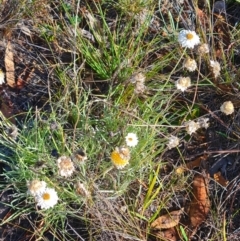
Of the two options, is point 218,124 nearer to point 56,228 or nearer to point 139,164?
point 139,164

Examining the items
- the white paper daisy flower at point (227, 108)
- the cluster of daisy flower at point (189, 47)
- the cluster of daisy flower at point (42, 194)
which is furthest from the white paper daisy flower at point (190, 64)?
the cluster of daisy flower at point (42, 194)

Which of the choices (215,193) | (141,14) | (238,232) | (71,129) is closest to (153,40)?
(141,14)

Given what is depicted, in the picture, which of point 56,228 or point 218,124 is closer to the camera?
point 56,228

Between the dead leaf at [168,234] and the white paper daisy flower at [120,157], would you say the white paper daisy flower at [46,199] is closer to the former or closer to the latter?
the white paper daisy flower at [120,157]

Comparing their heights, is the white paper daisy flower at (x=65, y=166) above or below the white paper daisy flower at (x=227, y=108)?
above

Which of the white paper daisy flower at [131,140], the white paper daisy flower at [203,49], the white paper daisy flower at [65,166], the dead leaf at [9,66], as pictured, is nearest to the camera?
the white paper daisy flower at [65,166]

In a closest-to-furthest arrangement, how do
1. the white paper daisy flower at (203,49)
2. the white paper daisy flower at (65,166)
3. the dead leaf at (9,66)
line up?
the white paper daisy flower at (65,166)
the white paper daisy flower at (203,49)
the dead leaf at (9,66)
